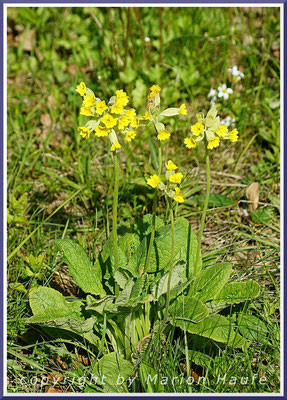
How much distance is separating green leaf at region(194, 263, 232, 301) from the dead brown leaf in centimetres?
91

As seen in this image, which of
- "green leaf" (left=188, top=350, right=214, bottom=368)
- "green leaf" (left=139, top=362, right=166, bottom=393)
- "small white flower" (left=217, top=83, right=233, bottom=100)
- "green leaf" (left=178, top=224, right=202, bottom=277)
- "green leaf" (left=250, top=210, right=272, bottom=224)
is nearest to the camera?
"green leaf" (left=139, top=362, right=166, bottom=393)

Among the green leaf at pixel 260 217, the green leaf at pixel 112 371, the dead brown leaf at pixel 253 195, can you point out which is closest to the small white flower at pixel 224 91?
the dead brown leaf at pixel 253 195

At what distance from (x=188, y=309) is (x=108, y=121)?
2.73 feet

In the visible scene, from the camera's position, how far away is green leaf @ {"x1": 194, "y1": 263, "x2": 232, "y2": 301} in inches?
85.3

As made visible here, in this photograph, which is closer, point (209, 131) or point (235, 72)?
point (209, 131)

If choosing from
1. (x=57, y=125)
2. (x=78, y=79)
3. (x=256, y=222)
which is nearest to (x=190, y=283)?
(x=256, y=222)

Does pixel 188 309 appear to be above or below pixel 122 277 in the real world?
below

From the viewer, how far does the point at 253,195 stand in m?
Answer: 3.05

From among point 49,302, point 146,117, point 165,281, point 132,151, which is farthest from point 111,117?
point 132,151

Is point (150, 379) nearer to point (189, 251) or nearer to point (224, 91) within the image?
point (189, 251)

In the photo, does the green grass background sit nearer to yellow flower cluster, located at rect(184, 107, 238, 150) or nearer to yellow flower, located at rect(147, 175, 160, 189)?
yellow flower, located at rect(147, 175, 160, 189)

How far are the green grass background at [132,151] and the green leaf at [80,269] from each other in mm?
304

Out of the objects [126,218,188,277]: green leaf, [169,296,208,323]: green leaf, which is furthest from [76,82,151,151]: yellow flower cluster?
[169,296,208,323]: green leaf

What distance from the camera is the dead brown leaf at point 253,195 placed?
3.04 meters
